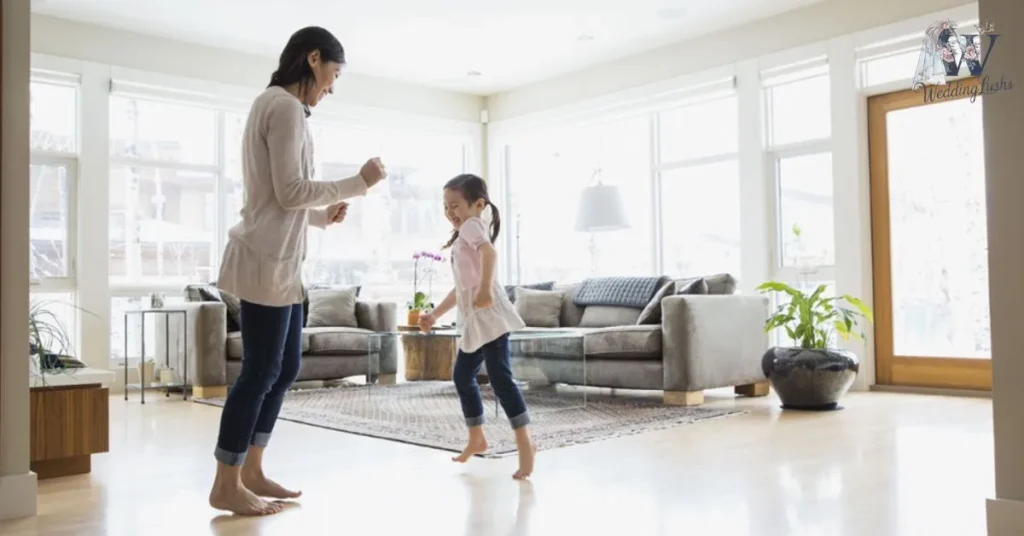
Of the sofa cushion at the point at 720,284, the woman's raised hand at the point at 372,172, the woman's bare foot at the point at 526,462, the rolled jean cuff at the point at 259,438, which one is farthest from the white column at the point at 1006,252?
the sofa cushion at the point at 720,284

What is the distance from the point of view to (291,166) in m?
2.23

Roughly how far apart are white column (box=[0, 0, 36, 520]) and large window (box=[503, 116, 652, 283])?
5.18 m

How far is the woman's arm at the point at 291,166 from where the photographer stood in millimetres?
2217

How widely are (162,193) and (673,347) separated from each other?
13.8ft

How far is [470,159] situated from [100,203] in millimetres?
3519

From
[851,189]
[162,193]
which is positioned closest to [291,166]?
[851,189]

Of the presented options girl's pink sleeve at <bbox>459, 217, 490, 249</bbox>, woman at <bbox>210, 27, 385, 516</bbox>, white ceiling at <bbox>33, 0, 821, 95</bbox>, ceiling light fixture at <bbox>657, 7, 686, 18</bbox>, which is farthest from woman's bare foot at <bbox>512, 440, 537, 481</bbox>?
ceiling light fixture at <bbox>657, 7, 686, 18</bbox>

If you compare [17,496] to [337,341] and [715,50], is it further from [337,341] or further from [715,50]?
[715,50]

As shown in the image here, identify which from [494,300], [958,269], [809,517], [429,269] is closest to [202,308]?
[429,269]

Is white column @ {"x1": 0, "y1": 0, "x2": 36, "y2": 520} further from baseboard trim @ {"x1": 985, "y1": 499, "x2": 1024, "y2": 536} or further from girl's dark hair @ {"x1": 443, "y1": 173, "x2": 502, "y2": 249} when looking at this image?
baseboard trim @ {"x1": 985, "y1": 499, "x2": 1024, "y2": 536}

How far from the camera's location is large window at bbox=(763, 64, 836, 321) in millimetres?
6129

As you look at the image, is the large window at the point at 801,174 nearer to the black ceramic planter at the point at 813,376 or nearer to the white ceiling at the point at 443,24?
the white ceiling at the point at 443,24

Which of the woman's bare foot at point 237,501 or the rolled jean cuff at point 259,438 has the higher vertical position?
the rolled jean cuff at point 259,438

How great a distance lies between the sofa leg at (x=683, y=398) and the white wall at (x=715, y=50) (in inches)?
110
